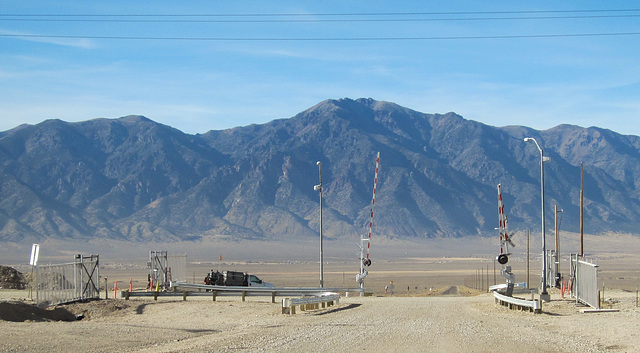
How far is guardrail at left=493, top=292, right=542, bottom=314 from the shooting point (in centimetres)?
2517

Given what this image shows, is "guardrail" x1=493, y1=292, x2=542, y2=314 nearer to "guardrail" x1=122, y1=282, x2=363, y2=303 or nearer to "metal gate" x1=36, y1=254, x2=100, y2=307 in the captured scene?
"guardrail" x1=122, y1=282, x2=363, y2=303

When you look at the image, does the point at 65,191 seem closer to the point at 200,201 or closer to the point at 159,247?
the point at 200,201

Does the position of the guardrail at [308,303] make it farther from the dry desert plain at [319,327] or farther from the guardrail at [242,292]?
the guardrail at [242,292]

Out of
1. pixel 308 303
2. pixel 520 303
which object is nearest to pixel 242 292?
pixel 308 303

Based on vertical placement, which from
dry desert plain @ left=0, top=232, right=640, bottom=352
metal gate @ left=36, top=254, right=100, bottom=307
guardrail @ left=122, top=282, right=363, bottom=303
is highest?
metal gate @ left=36, top=254, right=100, bottom=307

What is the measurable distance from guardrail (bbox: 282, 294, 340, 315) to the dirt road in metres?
0.33

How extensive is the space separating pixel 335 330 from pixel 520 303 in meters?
7.32

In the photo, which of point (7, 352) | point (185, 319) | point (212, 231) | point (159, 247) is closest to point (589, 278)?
point (185, 319)

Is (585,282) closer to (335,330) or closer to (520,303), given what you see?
(520,303)

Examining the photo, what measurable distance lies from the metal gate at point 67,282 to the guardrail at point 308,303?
8170 millimetres

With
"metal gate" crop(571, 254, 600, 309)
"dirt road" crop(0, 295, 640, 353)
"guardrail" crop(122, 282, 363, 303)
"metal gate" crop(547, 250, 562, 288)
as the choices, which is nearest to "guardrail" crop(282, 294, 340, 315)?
"dirt road" crop(0, 295, 640, 353)

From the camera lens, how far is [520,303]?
1009 inches

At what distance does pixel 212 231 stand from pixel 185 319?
145608 millimetres

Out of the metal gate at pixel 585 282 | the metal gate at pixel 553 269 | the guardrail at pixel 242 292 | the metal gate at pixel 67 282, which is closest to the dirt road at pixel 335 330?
the metal gate at pixel 585 282
